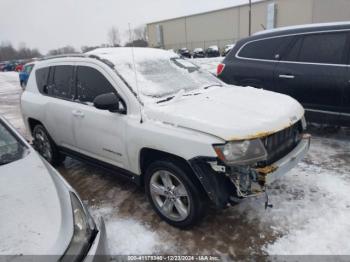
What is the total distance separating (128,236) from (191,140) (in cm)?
123

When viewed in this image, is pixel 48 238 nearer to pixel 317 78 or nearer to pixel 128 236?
pixel 128 236

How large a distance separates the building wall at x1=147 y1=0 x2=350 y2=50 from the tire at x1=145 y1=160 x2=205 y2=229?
3838cm

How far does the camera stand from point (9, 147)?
273cm

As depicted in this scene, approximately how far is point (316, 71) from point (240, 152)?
316cm

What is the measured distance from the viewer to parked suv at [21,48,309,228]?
2.71m

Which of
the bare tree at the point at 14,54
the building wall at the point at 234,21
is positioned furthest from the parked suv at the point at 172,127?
the bare tree at the point at 14,54

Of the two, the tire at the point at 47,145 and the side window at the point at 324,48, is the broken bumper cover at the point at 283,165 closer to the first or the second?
the side window at the point at 324,48

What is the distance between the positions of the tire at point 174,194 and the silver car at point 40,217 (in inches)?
35.0

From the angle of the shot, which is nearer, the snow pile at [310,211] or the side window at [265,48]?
the snow pile at [310,211]

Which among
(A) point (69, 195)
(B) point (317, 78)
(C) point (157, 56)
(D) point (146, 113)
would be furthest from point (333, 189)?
(A) point (69, 195)

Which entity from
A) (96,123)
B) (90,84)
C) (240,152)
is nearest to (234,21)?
(90,84)

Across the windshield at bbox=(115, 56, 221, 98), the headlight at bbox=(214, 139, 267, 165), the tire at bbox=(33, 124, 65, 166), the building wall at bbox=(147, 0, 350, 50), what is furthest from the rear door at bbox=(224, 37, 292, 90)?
the building wall at bbox=(147, 0, 350, 50)

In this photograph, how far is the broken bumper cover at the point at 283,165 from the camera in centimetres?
272

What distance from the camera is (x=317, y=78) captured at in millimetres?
5004
